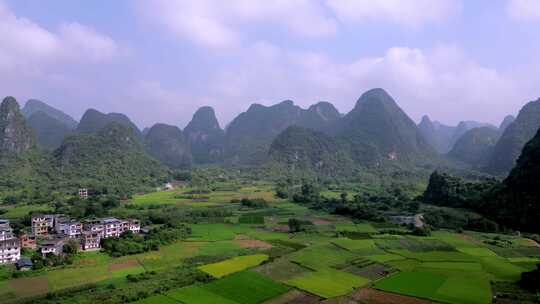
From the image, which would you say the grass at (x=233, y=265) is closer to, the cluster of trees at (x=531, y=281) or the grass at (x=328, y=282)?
the grass at (x=328, y=282)

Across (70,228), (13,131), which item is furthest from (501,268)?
(13,131)

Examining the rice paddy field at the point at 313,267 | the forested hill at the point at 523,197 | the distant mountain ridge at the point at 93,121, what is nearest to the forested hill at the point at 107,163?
the distant mountain ridge at the point at 93,121

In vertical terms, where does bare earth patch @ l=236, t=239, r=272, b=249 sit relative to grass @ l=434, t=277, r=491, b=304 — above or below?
below

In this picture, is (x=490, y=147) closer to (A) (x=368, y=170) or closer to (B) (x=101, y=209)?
(A) (x=368, y=170)

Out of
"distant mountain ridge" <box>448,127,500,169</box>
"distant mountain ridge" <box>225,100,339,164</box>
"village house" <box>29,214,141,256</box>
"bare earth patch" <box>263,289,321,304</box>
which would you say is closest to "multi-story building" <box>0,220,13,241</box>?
"village house" <box>29,214,141,256</box>

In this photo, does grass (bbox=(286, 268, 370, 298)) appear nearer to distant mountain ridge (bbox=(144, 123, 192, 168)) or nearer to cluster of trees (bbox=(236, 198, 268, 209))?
cluster of trees (bbox=(236, 198, 268, 209))

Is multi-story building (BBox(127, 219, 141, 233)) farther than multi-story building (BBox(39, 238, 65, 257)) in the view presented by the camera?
Yes

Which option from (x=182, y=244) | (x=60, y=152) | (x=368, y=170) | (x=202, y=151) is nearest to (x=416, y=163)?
(x=368, y=170)

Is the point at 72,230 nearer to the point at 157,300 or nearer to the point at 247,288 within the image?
the point at 157,300
